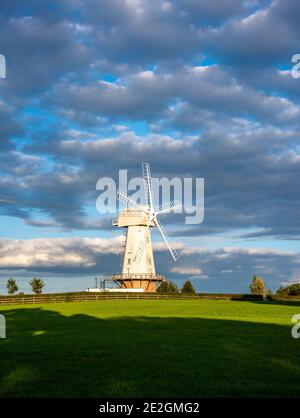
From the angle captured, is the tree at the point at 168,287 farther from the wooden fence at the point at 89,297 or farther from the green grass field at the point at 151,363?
the green grass field at the point at 151,363

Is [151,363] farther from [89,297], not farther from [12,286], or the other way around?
[12,286]

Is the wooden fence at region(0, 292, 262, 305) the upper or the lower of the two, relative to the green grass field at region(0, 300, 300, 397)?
lower

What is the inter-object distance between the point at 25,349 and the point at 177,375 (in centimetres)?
668

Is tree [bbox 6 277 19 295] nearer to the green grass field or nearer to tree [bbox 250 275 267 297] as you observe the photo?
tree [bbox 250 275 267 297]

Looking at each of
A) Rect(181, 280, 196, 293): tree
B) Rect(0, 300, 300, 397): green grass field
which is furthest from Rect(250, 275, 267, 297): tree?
Rect(0, 300, 300, 397): green grass field

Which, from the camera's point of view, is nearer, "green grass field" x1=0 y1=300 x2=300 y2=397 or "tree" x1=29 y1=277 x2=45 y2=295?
"green grass field" x1=0 y1=300 x2=300 y2=397

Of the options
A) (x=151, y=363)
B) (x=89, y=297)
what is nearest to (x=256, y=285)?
(x=89, y=297)

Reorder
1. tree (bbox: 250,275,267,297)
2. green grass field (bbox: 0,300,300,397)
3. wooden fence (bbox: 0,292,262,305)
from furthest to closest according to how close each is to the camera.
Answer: tree (bbox: 250,275,267,297) → wooden fence (bbox: 0,292,262,305) → green grass field (bbox: 0,300,300,397)

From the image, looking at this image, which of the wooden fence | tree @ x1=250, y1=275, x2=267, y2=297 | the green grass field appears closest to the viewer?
the green grass field

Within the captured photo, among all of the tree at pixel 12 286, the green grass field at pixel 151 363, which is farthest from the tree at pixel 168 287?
the green grass field at pixel 151 363

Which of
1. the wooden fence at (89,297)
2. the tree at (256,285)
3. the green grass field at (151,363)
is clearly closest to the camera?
the green grass field at (151,363)
